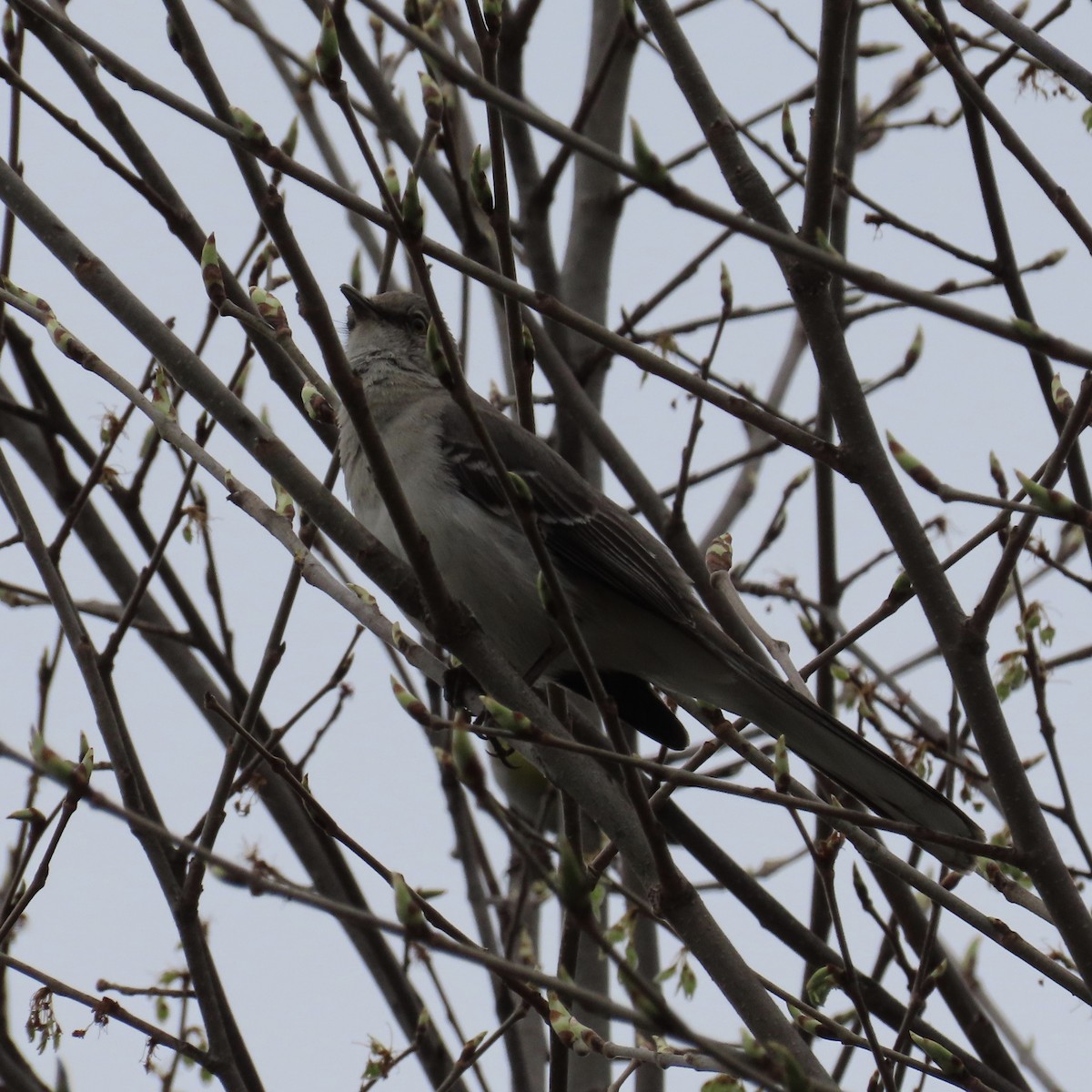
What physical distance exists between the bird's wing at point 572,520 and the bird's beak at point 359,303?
2.58 ft

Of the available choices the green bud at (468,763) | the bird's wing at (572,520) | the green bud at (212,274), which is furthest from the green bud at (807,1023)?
the green bud at (212,274)

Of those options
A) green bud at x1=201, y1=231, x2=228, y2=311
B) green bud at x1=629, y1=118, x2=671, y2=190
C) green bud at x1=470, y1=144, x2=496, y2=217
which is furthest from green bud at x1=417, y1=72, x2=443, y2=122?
green bud at x1=629, y1=118, x2=671, y2=190

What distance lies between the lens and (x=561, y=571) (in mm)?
5051

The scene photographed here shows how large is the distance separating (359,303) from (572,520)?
1518mm

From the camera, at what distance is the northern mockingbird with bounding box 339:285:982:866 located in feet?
15.9

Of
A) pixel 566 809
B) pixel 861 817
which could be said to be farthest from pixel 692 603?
pixel 861 817

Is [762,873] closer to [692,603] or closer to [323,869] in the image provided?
[692,603]

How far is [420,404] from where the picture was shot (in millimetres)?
5496

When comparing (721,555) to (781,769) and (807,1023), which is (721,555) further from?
(807,1023)

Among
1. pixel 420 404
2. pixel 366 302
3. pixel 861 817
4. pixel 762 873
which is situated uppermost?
pixel 366 302

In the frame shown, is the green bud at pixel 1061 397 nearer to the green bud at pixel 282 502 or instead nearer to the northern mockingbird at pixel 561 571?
the northern mockingbird at pixel 561 571

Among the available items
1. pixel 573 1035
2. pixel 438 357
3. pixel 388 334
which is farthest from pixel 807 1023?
pixel 388 334

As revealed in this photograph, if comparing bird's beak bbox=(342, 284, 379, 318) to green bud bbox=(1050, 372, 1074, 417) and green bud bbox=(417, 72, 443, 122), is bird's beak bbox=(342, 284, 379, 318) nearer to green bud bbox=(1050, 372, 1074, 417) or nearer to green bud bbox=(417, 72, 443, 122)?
green bud bbox=(417, 72, 443, 122)

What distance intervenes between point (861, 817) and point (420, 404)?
125 inches
